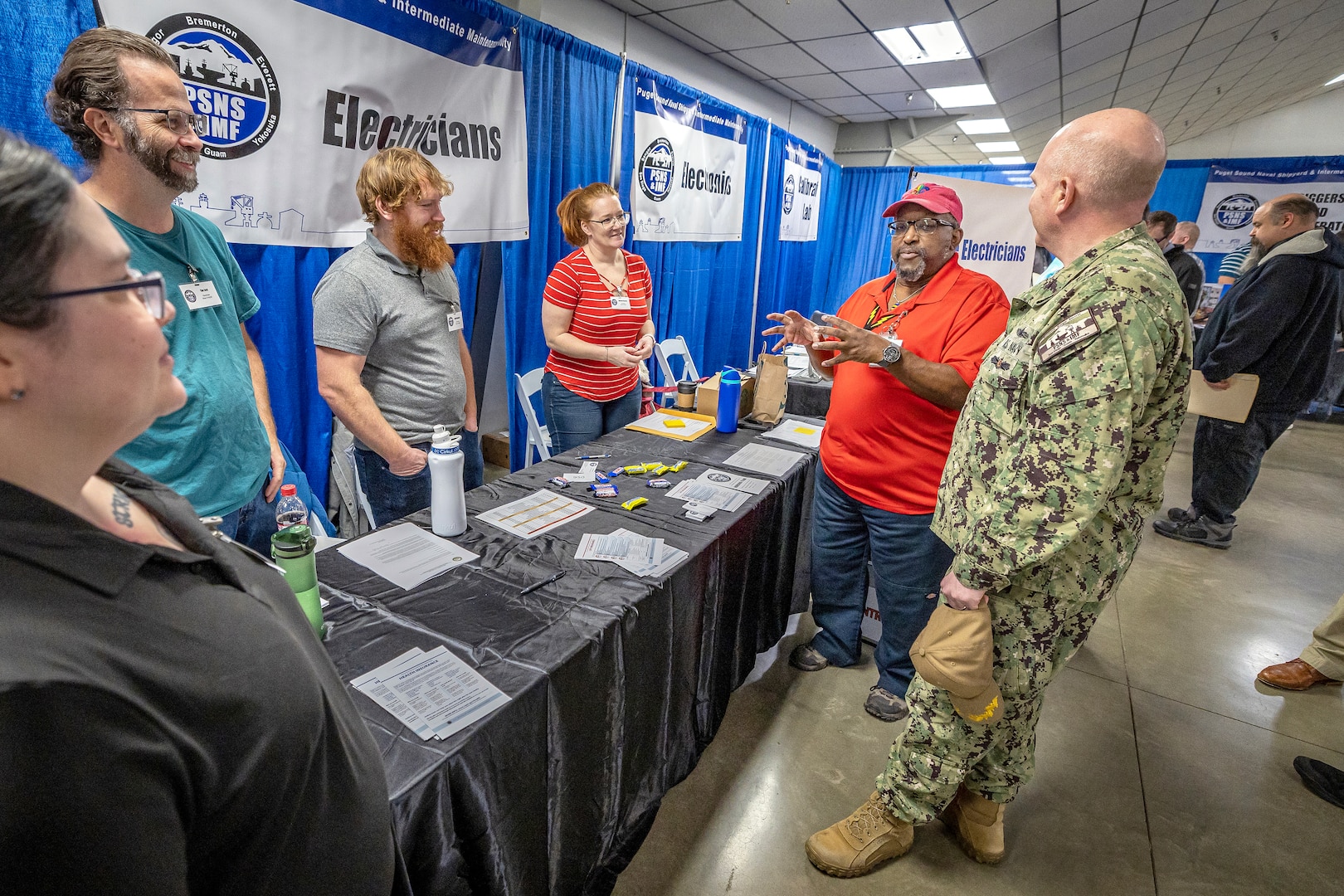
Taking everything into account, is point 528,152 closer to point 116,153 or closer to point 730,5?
point 730,5

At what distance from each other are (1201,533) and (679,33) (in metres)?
4.32

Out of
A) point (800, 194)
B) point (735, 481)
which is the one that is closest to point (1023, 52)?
point (800, 194)

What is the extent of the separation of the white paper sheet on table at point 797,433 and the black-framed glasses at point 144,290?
1.91 metres

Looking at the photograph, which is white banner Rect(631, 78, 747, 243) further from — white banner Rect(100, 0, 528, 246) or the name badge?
the name badge

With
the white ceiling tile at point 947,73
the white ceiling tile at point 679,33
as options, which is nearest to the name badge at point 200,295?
the white ceiling tile at point 679,33

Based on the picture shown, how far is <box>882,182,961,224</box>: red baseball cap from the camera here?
5.12 ft

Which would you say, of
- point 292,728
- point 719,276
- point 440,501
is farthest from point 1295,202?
point 292,728

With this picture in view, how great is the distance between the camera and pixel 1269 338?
2793 mm

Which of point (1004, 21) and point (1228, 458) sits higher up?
point (1004, 21)

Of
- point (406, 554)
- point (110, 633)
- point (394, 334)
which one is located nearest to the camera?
point (110, 633)

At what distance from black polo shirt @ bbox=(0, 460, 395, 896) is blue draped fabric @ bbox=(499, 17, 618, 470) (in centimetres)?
273

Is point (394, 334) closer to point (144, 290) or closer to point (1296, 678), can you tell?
point (144, 290)

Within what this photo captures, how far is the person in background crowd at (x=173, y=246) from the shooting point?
3.51 feet

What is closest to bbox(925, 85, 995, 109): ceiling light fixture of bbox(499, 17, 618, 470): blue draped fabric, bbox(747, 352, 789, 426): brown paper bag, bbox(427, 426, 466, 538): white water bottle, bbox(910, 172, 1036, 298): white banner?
bbox(910, 172, 1036, 298): white banner
